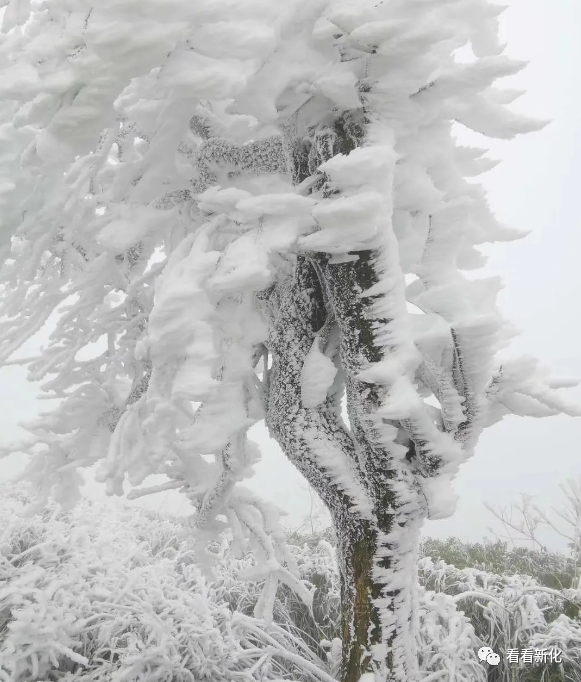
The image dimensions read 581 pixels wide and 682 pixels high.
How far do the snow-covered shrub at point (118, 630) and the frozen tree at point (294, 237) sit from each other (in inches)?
33.6

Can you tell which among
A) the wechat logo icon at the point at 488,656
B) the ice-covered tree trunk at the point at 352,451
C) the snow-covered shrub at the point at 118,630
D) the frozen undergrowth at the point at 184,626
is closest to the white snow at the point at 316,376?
the ice-covered tree trunk at the point at 352,451

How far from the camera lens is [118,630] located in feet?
9.05

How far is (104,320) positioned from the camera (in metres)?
2.18

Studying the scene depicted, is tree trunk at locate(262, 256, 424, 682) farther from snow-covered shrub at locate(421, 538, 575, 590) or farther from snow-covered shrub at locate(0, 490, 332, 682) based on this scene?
snow-covered shrub at locate(421, 538, 575, 590)

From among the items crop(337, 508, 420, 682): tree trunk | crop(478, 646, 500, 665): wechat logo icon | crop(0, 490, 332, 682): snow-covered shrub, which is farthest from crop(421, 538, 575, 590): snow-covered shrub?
crop(337, 508, 420, 682): tree trunk

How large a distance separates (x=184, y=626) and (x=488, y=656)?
72.1 inches

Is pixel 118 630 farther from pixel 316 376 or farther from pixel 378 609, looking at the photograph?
pixel 316 376

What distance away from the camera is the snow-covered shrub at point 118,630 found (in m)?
2.39

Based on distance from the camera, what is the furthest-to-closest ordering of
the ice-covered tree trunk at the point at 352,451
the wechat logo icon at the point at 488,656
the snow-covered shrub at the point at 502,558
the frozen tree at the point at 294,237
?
the snow-covered shrub at the point at 502,558 → the wechat logo icon at the point at 488,656 → the ice-covered tree trunk at the point at 352,451 → the frozen tree at the point at 294,237

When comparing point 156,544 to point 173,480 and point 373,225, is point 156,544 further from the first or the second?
point 373,225

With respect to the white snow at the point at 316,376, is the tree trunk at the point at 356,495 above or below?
below

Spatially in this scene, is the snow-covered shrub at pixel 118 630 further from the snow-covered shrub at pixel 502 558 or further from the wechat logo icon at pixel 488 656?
the snow-covered shrub at pixel 502 558

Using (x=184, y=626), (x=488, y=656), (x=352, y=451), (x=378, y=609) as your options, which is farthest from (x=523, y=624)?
(x=352, y=451)

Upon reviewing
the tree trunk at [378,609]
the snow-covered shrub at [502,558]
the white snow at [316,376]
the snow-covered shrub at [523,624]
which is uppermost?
the white snow at [316,376]
